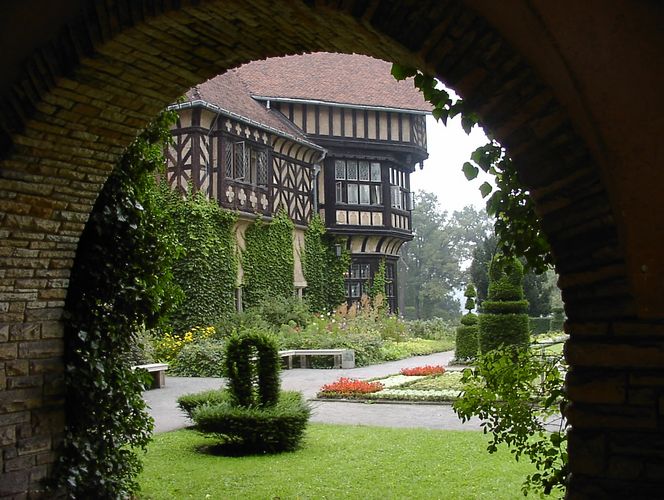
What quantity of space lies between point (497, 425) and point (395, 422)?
626cm

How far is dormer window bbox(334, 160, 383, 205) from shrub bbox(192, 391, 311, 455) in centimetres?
1673

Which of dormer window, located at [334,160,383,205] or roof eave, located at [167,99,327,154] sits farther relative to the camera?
dormer window, located at [334,160,383,205]

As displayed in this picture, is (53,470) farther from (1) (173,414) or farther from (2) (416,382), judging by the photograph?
(2) (416,382)

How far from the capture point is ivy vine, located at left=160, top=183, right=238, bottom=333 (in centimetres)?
1842

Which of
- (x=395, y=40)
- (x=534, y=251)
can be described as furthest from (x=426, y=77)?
(x=534, y=251)

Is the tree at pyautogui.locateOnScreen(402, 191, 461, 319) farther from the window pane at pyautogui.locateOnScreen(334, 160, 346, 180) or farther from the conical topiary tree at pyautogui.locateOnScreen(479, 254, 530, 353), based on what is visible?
the conical topiary tree at pyautogui.locateOnScreen(479, 254, 530, 353)

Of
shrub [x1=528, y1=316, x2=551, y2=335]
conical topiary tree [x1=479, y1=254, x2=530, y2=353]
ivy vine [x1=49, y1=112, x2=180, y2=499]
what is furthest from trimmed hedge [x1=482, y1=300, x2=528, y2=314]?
shrub [x1=528, y1=316, x2=551, y2=335]

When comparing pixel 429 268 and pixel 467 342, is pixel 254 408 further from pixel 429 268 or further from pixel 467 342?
pixel 429 268

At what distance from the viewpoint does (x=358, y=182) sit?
24672mm

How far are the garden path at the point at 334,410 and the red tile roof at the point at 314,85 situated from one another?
8.58m

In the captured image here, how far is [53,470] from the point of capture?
502cm

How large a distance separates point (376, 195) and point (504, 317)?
31.9 feet

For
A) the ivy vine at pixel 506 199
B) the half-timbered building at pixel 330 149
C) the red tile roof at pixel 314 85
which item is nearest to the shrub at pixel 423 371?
the half-timbered building at pixel 330 149

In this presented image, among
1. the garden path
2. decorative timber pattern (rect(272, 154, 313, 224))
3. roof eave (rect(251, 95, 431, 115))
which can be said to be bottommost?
the garden path
